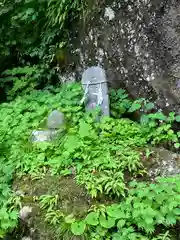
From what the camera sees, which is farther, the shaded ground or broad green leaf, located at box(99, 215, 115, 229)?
the shaded ground

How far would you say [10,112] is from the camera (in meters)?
5.09

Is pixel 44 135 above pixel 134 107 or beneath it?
beneath

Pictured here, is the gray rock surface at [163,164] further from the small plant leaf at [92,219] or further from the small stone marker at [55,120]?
the small stone marker at [55,120]

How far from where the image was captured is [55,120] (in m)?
4.34

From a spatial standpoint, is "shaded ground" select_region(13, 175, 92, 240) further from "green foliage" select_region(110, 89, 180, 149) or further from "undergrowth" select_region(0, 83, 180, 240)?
"green foliage" select_region(110, 89, 180, 149)

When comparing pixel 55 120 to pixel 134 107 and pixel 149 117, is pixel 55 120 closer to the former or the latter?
pixel 134 107

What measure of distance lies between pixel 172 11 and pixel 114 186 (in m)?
2.46

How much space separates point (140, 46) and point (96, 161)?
75.5 inches

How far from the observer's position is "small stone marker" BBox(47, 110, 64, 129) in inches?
170

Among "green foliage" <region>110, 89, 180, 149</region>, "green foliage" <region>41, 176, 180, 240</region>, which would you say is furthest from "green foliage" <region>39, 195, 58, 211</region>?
"green foliage" <region>110, 89, 180, 149</region>

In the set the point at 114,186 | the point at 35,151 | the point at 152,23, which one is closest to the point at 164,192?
the point at 114,186

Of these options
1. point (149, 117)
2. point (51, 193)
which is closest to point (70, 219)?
point (51, 193)

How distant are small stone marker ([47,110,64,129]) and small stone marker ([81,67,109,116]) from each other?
0.45m

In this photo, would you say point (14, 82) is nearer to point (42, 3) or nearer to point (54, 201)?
point (42, 3)
